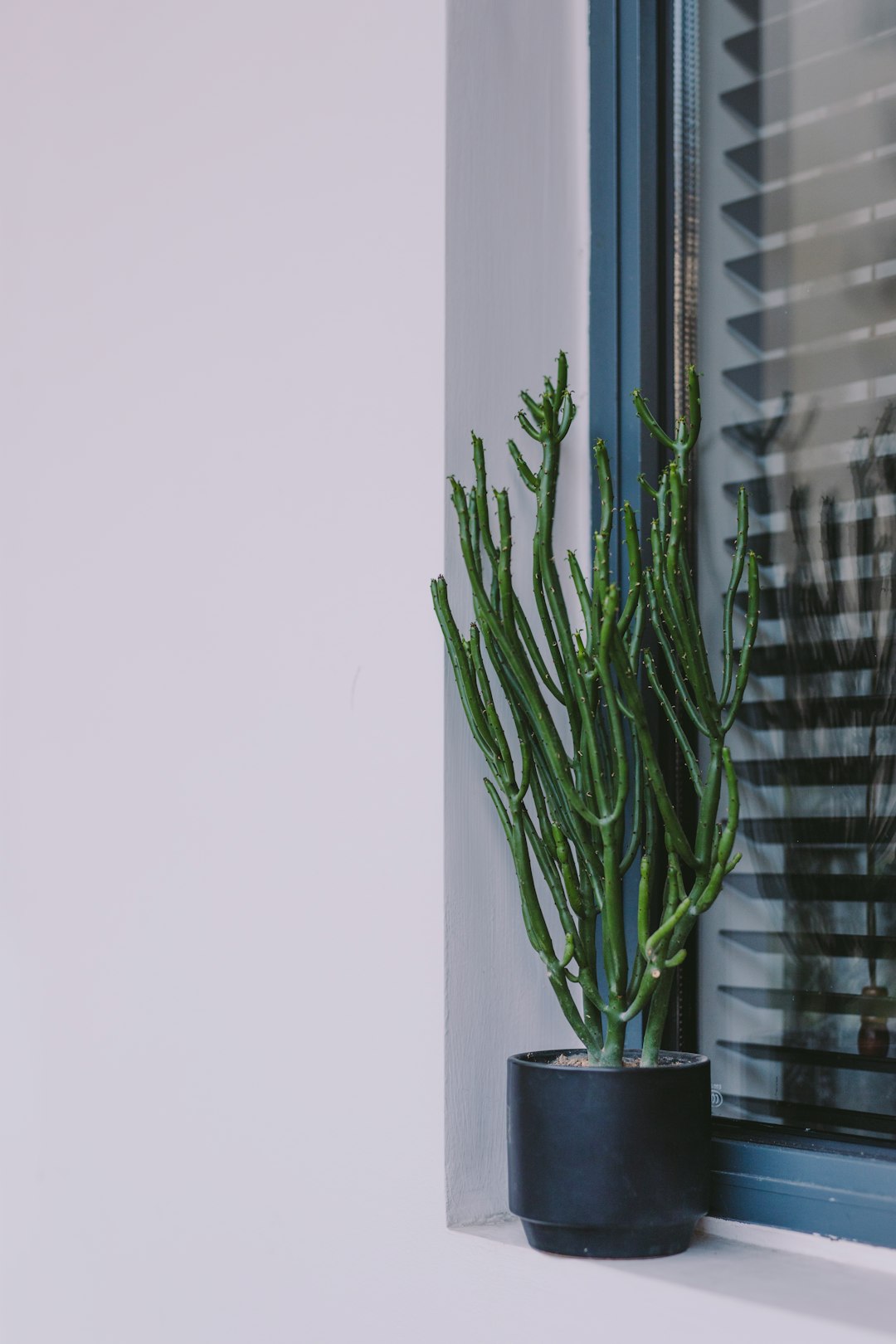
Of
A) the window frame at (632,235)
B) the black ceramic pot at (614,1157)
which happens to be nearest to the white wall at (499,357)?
the window frame at (632,235)

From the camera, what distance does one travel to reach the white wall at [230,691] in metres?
1.18

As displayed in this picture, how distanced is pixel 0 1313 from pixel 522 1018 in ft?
2.90

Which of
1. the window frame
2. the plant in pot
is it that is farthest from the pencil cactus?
the window frame

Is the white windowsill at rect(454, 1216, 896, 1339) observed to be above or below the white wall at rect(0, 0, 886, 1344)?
below

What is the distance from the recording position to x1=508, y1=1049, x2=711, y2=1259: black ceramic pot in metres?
1.00

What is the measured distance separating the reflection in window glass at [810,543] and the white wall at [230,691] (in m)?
0.20

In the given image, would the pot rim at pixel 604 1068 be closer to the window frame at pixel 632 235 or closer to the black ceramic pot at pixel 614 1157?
the black ceramic pot at pixel 614 1157

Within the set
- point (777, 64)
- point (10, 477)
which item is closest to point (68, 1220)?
point (10, 477)

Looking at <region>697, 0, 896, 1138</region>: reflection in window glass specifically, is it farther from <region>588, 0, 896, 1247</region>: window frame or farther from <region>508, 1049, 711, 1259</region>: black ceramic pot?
<region>508, 1049, 711, 1259</region>: black ceramic pot

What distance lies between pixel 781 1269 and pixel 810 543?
22.4 inches

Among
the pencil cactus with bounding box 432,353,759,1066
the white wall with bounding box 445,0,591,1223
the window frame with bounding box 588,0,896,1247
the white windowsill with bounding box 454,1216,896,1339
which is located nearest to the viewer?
the white windowsill with bounding box 454,1216,896,1339

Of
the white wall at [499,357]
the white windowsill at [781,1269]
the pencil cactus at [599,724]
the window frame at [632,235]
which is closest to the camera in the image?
the white windowsill at [781,1269]

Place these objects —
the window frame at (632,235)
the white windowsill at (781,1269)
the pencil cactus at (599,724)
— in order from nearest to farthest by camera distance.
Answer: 1. the white windowsill at (781,1269)
2. the pencil cactus at (599,724)
3. the window frame at (632,235)

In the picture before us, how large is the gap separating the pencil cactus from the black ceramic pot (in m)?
0.05
